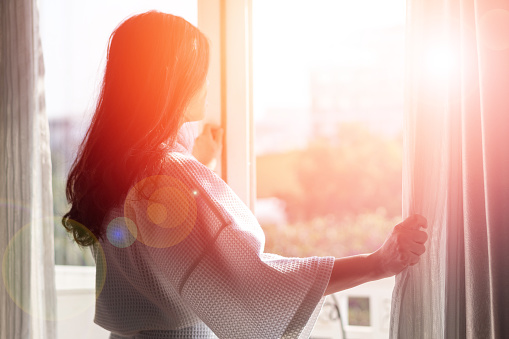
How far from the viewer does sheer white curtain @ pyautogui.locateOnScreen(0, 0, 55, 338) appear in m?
1.64

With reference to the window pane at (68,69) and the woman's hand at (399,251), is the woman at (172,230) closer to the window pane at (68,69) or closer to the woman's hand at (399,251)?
the woman's hand at (399,251)

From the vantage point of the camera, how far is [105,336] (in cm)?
165

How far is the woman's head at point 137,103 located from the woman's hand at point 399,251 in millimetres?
482

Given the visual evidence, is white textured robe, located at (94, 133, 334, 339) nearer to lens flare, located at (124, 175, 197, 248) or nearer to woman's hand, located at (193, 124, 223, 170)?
lens flare, located at (124, 175, 197, 248)

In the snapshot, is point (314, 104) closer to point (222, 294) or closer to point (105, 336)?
point (105, 336)

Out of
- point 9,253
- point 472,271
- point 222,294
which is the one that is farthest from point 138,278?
point 9,253

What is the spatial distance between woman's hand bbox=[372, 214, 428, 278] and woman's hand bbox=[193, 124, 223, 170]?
2.46 feet

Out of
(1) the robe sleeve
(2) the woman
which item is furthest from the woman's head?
(1) the robe sleeve

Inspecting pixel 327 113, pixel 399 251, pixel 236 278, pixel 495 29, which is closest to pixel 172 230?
pixel 236 278

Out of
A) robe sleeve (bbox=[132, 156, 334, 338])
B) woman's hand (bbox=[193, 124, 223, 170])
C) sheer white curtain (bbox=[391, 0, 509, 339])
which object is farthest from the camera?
woman's hand (bbox=[193, 124, 223, 170])

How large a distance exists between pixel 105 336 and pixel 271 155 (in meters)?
0.96

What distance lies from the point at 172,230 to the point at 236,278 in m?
0.15

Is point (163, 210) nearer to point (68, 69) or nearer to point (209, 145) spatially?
point (209, 145)

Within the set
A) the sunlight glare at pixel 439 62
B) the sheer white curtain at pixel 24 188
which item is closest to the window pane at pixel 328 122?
the sunlight glare at pixel 439 62
